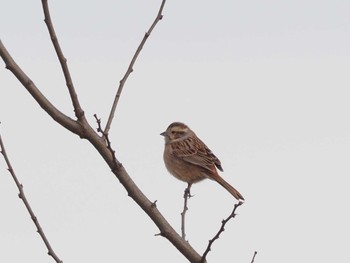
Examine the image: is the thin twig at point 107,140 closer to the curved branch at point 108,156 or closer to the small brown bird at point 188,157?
the curved branch at point 108,156

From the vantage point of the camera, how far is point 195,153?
10.4 meters

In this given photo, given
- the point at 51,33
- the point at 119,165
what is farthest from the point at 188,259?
the point at 51,33

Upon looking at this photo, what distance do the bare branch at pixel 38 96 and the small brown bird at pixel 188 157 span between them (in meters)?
4.57

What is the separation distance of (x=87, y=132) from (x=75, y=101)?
21cm

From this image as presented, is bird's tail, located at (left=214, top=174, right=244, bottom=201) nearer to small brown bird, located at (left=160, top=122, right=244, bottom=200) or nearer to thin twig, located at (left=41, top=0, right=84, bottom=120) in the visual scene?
small brown bird, located at (left=160, top=122, right=244, bottom=200)

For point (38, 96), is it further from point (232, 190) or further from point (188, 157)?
point (188, 157)

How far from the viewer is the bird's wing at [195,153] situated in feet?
32.7

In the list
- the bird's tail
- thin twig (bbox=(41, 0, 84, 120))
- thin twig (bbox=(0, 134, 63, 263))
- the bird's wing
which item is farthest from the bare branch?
the bird's wing

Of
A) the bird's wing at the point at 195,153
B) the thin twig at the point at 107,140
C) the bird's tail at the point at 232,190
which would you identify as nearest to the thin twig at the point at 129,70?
the thin twig at the point at 107,140

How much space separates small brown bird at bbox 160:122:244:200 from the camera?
32.0 ft

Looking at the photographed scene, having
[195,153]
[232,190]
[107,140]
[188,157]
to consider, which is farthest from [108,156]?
[195,153]

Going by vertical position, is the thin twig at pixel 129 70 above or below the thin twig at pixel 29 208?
above

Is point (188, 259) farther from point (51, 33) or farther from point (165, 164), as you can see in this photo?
point (165, 164)

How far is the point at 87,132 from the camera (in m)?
4.43
